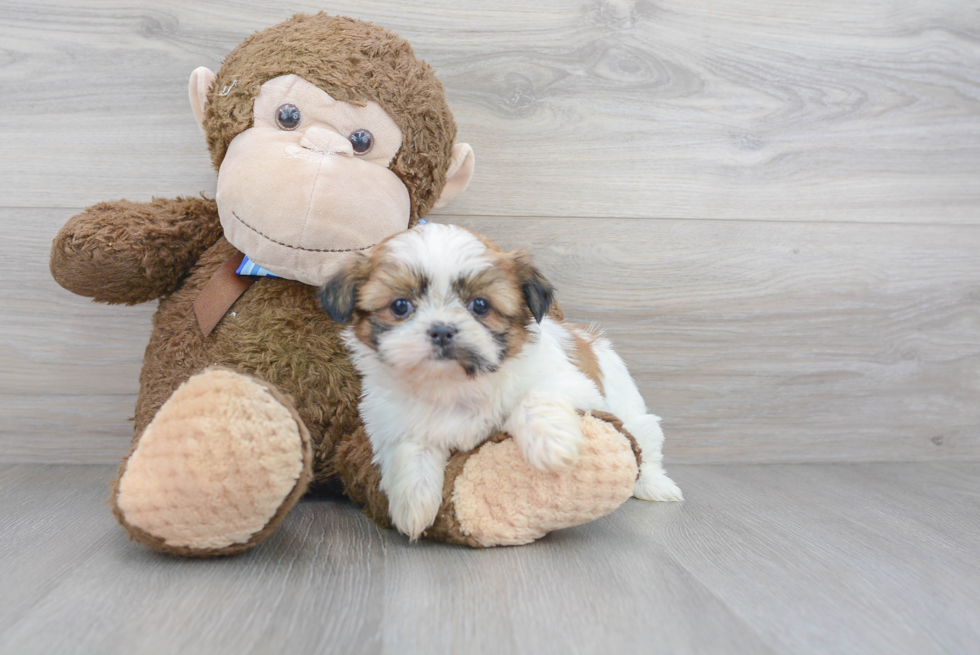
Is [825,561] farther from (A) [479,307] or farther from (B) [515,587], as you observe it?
(A) [479,307]

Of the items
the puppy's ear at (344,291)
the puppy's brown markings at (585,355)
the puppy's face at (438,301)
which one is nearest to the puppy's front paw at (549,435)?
the puppy's face at (438,301)

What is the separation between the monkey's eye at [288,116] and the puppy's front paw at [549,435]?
0.71 meters

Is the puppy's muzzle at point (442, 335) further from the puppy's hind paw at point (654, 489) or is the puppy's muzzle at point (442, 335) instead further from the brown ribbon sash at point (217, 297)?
the puppy's hind paw at point (654, 489)

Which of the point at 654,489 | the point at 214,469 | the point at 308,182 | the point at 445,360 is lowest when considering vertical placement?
the point at 654,489

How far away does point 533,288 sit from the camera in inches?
49.6

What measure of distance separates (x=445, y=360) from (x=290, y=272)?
436mm

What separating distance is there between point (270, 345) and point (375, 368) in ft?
0.91

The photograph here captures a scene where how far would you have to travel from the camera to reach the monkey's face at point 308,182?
1350 millimetres

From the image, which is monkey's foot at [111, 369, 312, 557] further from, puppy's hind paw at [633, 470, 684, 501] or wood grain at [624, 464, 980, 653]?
puppy's hind paw at [633, 470, 684, 501]

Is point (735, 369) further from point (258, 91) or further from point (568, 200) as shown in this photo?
point (258, 91)

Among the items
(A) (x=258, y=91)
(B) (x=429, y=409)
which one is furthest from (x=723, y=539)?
(A) (x=258, y=91)

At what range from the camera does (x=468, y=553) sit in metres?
1.23

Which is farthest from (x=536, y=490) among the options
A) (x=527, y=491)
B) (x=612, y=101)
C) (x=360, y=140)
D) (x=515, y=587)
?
(x=612, y=101)

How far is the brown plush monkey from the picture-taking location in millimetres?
1120
